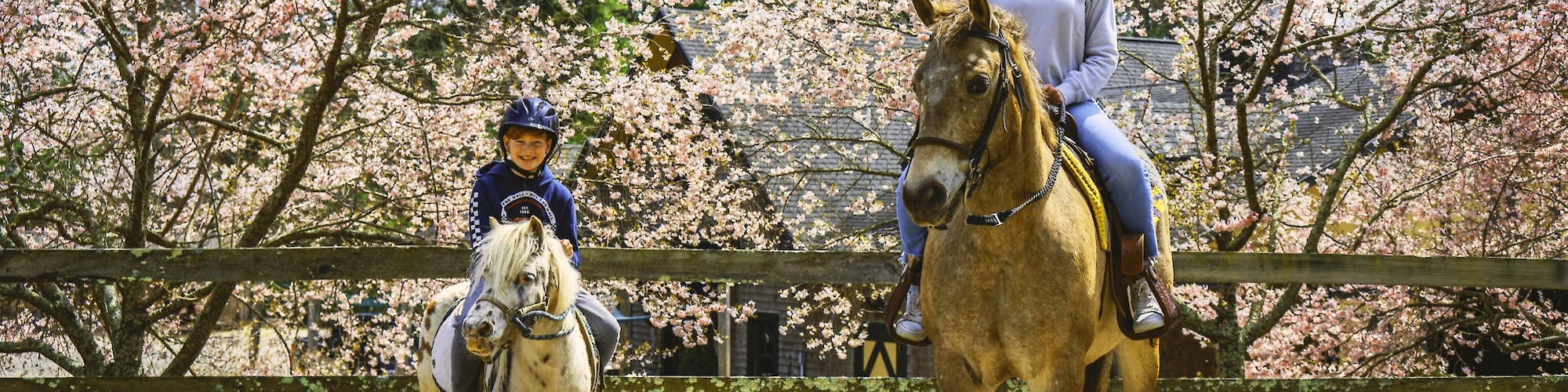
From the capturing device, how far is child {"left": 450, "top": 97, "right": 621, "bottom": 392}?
4.30 m

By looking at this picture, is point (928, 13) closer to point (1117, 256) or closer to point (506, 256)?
point (1117, 256)

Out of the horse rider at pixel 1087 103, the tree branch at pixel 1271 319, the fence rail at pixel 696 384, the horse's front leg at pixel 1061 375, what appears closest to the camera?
the horse's front leg at pixel 1061 375

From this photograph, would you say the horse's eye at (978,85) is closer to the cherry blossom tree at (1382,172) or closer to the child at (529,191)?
the child at (529,191)

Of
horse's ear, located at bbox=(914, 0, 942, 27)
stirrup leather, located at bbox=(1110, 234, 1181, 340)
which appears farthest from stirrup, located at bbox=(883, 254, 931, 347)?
horse's ear, located at bbox=(914, 0, 942, 27)

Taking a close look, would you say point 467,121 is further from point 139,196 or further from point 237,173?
point 139,196

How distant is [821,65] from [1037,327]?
6.36 metres

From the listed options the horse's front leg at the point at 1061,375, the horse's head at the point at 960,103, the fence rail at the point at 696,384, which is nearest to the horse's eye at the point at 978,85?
the horse's head at the point at 960,103

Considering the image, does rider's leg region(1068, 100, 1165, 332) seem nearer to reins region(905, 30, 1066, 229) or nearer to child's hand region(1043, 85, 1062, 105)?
child's hand region(1043, 85, 1062, 105)

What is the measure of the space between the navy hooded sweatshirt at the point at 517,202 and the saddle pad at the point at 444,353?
329mm

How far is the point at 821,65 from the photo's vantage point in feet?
31.0

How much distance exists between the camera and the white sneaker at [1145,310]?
3566 millimetres

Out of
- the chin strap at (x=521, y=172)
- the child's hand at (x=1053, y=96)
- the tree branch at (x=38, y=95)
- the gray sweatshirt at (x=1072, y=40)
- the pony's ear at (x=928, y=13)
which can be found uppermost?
the tree branch at (x=38, y=95)

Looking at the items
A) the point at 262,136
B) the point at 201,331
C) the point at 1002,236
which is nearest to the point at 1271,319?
the point at 1002,236

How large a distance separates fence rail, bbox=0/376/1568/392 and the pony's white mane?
1.39m
